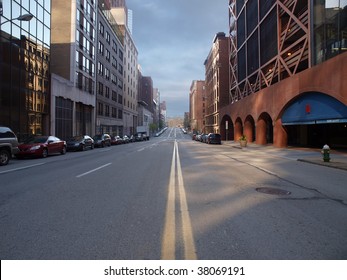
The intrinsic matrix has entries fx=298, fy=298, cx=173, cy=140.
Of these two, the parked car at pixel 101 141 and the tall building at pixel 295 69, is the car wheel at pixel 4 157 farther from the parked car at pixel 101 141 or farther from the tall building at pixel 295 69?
the tall building at pixel 295 69

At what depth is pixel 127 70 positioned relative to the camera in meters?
82.1

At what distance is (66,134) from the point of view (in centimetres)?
3756

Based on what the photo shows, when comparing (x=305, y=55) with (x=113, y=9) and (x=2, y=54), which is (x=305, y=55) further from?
(x=113, y=9)

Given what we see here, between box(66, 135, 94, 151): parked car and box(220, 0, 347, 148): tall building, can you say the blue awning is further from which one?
box(66, 135, 94, 151): parked car

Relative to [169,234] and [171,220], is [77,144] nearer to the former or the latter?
[171,220]

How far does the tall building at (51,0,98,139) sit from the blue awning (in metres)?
24.9

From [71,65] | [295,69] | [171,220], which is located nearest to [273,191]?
[171,220]

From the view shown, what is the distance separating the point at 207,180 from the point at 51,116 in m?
26.9

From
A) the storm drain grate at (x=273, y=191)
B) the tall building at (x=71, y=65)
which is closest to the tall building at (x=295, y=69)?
the storm drain grate at (x=273, y=191)

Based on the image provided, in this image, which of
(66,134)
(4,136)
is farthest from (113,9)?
(4,136)

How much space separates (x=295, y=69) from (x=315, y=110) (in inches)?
264

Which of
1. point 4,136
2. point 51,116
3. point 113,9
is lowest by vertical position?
point 4,136
